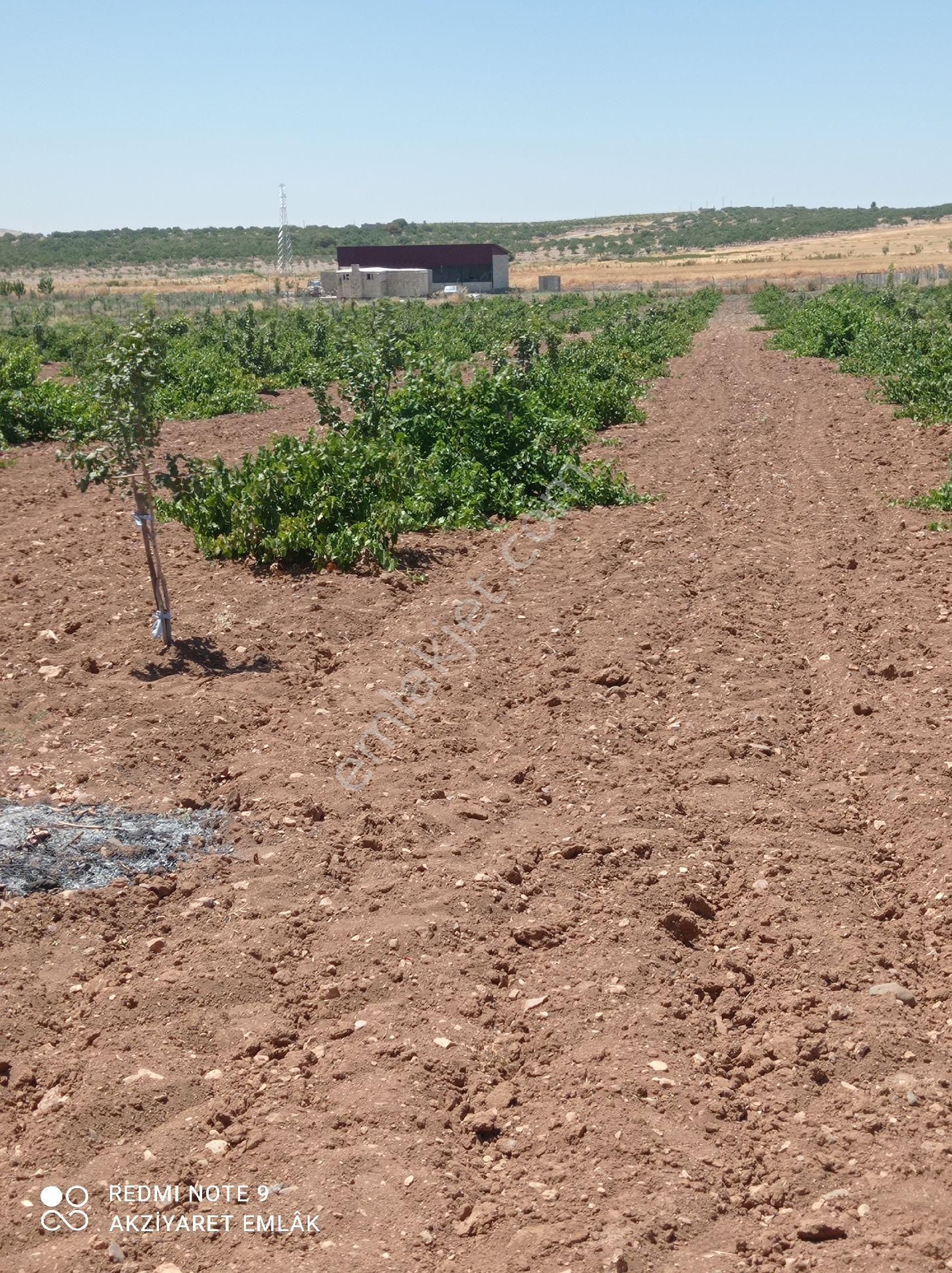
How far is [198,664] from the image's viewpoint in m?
7.66

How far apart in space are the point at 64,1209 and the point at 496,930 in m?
1.99

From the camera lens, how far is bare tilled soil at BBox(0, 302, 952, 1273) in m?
3.62

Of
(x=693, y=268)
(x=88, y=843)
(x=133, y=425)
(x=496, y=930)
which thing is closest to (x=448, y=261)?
(x=693, y=268)

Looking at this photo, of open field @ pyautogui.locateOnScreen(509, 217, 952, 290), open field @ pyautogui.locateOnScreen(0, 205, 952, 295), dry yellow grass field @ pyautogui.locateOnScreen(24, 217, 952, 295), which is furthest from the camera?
open field @ pyautogui.locateOnScreen(0, 205, 952, 295)

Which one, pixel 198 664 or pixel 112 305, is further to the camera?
pixel 112 305

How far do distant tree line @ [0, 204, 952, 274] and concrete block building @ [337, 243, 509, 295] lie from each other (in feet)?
146

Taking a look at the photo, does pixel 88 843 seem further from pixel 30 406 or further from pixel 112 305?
pixel 112 305

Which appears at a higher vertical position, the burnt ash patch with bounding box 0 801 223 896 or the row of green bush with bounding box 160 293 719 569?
the row of green bush with bounding box 160 293 719 569

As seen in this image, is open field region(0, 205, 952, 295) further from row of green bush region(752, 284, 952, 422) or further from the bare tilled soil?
the bare tilled soil

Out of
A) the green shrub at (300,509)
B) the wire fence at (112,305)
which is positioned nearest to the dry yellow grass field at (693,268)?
the wire fence at (112,305)

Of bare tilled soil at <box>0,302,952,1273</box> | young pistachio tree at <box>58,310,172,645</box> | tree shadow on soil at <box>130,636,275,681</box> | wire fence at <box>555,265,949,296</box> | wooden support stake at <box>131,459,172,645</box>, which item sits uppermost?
wire fence at <box>555,265,949,296</box>

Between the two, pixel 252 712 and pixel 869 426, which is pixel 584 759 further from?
pixel 869 426

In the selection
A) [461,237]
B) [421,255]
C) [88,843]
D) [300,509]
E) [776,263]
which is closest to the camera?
[88,843]

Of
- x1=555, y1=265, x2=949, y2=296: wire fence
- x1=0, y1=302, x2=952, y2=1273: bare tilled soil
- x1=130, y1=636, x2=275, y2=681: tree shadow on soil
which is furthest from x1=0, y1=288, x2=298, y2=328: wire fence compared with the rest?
x1=0, y1=302, x2=952, y2=1273: bare tilled soil
